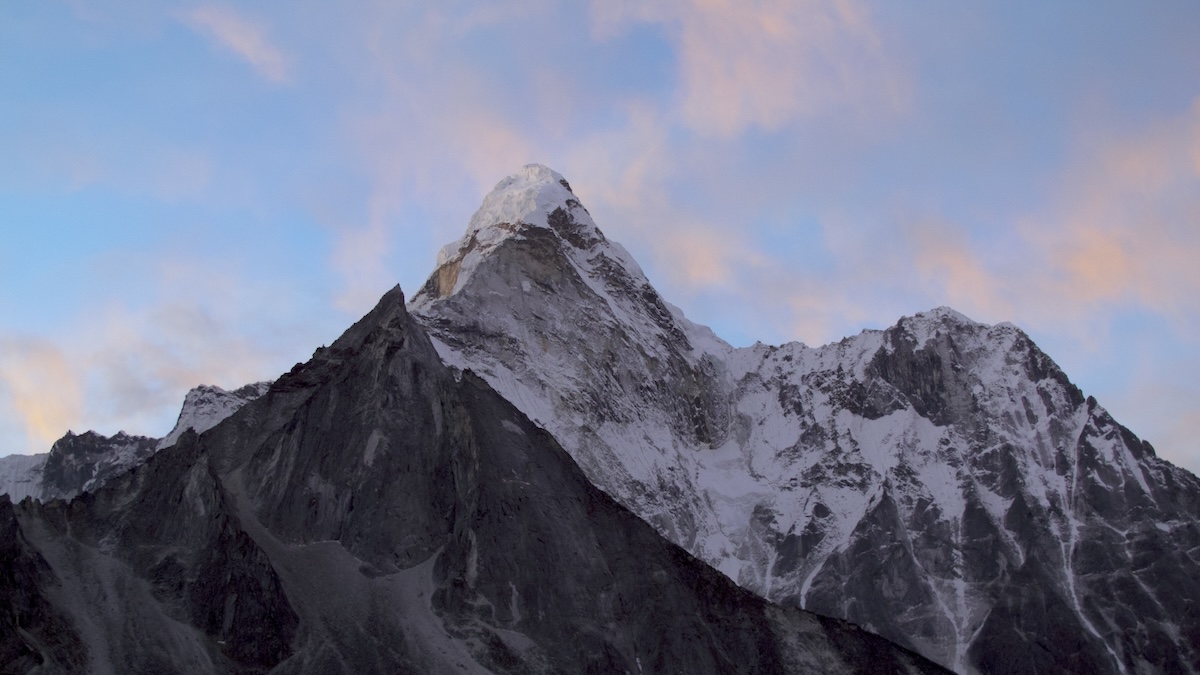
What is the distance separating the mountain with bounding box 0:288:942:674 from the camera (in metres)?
109

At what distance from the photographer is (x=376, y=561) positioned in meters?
123

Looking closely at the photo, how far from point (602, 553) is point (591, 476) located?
51.1 meters

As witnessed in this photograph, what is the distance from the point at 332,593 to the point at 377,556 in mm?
6346

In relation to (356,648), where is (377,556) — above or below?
above

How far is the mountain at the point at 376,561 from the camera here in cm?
10931

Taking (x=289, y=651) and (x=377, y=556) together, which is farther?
(x=377, y=556)

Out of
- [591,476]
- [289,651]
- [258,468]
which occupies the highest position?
[591,476]

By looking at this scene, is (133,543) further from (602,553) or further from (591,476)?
(591,476)

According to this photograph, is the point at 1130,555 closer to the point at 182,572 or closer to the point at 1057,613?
the point at 1057,613

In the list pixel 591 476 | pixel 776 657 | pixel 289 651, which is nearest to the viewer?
pixel 289 651

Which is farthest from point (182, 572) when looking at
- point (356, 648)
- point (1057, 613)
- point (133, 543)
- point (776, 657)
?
point (1057, 613)

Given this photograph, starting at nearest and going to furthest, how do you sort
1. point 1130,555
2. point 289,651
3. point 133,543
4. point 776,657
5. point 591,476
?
point 289,651 → point 133,543 → point 776,657 → point 591,476 → point 1130,555

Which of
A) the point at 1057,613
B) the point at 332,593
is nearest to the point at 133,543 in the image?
the point at 332,593

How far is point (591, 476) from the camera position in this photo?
183 m
